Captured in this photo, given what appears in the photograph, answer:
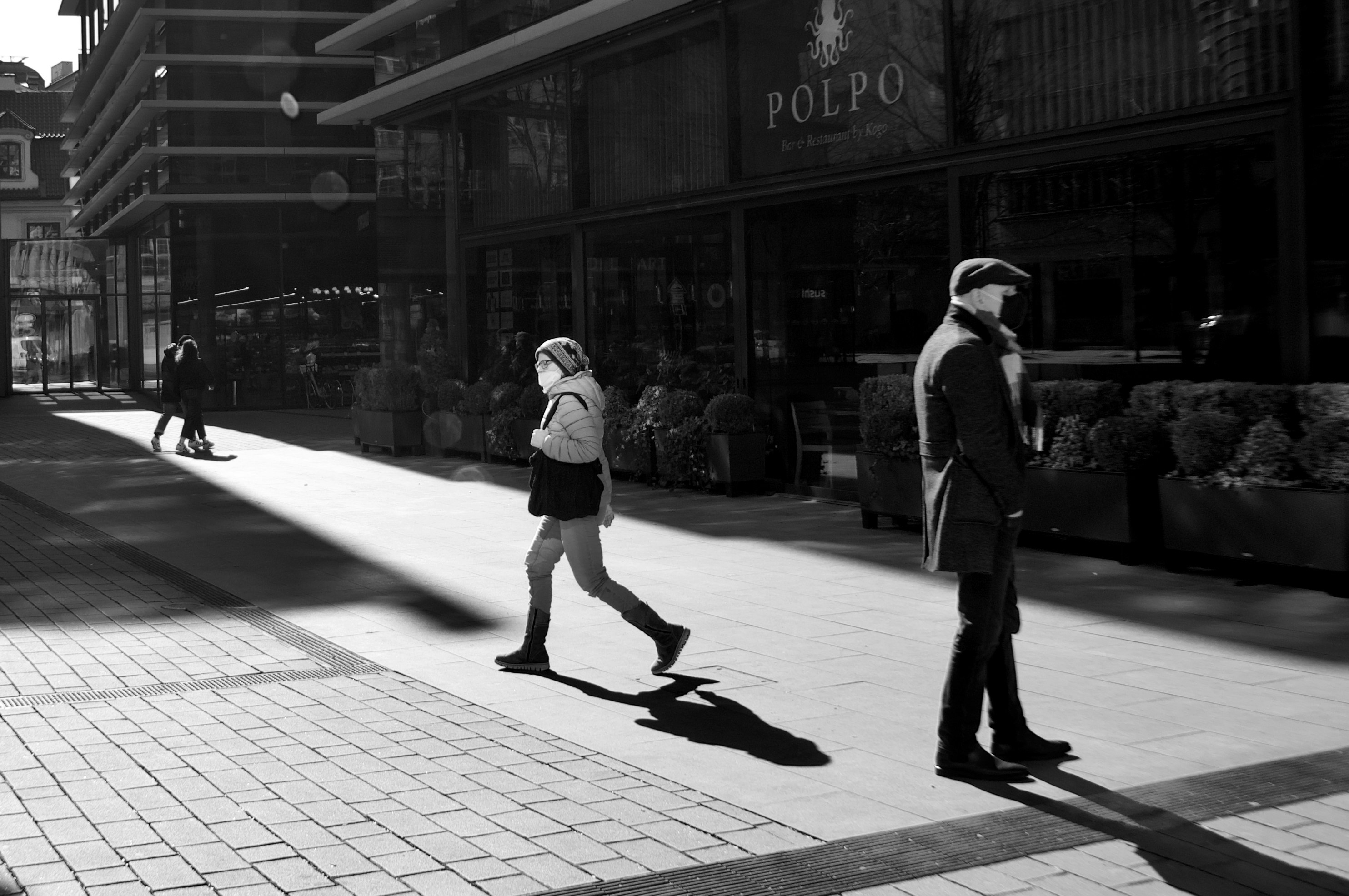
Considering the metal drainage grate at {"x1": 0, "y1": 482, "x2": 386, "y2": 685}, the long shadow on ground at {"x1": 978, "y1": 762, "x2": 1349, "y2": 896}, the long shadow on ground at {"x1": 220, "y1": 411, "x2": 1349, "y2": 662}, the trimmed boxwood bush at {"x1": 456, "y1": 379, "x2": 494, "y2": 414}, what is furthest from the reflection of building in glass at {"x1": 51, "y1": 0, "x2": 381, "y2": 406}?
the long shadow on ground at {"x1": 978, "y1": 762, "x2": 1349, "y2": 896}

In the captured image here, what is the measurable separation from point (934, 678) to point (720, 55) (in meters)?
9.89

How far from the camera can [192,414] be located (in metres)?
22.3

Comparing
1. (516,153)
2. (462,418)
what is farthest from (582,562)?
(516,153)

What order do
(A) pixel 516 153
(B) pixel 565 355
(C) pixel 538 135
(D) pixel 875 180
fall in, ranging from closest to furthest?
(B) pixel 565 355 → (D) pixel 875 180 → (C) pixel 538 135 → (A) pixel 516 153

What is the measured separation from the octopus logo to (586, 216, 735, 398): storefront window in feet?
6.84

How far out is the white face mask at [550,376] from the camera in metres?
7.36

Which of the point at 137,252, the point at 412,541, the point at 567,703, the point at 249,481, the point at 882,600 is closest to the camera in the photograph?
the point at 567,703

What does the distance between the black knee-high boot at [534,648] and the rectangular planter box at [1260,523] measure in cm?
429

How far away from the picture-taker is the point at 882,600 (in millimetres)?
8961

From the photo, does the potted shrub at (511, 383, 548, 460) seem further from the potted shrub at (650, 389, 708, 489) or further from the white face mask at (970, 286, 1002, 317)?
the white face mask at (970, 286, 1002, 317)

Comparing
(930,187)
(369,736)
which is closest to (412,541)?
(930,187)

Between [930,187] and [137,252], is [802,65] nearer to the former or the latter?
[930,187]

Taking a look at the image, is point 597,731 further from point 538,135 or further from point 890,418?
point 538,135

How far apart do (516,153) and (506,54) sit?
1.59 metres
